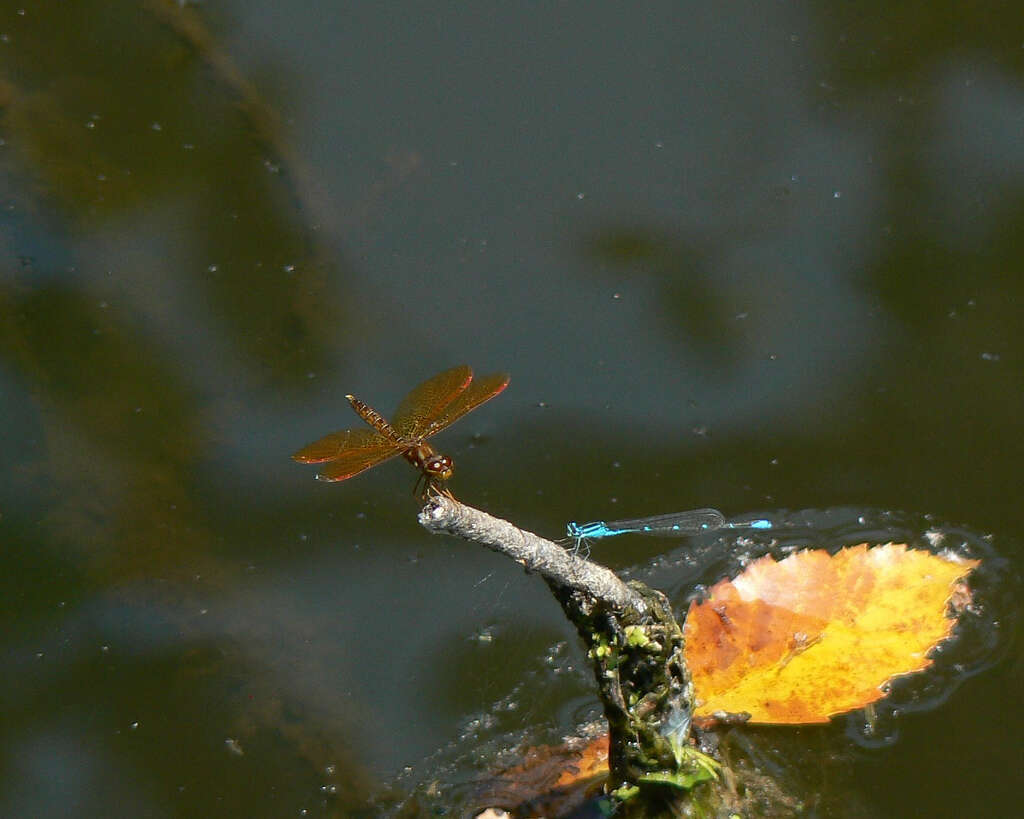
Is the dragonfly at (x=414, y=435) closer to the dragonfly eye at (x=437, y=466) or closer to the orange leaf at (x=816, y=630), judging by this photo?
the dragonfly eye at (x=437, y=466)

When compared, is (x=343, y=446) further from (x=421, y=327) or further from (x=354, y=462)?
(x=421, y=327)

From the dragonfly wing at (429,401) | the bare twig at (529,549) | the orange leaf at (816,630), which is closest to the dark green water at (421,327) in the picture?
the orange leaf at (816,630)

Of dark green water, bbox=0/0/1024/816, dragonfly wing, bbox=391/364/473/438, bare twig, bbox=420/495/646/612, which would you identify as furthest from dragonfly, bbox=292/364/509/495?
bare twig, bbox=420/495/646/612

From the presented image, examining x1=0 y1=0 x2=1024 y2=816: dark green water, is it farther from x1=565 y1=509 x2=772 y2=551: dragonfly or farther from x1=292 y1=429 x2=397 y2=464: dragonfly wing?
x1=292 y1=429 x2=397 y2=464: dragonfly wing

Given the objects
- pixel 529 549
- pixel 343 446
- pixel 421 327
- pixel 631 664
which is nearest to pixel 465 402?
pixel 343 446

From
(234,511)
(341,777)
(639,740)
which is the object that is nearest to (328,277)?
(234,511)

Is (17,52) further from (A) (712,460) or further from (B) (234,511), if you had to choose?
(A) (712,460)

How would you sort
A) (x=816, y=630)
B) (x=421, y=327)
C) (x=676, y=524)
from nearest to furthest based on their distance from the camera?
1. (x=816, y=630)
2. (x=676, y=524)
3. (x=421, y=327)
